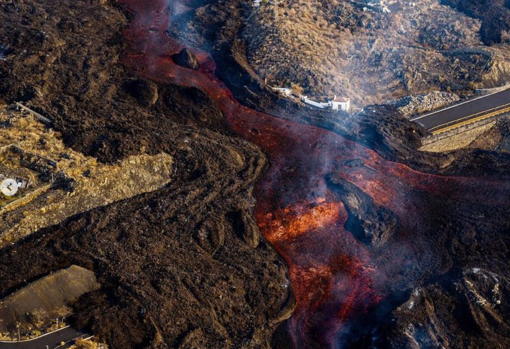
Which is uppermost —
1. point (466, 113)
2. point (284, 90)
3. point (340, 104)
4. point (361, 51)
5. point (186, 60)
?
point (361, 51)

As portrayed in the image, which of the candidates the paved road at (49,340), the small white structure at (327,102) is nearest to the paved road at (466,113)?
the small white structure at (327,102)

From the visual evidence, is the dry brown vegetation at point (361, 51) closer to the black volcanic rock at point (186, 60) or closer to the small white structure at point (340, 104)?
the small white structure at point (340, 104)

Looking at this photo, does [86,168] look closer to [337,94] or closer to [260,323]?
[260,323]

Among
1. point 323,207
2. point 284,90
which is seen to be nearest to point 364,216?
point 323,207

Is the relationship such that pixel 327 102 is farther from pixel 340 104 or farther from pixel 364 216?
pixel 364 216

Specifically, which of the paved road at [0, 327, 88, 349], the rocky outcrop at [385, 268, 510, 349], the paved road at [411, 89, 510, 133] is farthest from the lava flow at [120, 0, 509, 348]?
the paved road at [0, 327, 88, 349]

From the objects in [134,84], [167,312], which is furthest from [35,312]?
[134,84]
